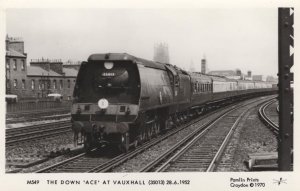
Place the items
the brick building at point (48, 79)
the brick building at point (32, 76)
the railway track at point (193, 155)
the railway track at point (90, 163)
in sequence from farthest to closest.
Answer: the brick building at point (48, 79), the brick building at point (32, 76), the railway track at point (193, 155), the railway track at point (90, 163)

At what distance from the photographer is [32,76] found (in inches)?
1396

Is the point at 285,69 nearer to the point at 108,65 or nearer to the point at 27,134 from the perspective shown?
the point at 108,65

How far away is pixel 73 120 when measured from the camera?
9.59 metres

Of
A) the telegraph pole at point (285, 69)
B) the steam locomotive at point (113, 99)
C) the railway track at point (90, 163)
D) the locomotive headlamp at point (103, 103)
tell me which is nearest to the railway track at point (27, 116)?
the steam locomotive at point (113, 99)

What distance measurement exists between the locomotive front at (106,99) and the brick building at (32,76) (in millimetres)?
20665

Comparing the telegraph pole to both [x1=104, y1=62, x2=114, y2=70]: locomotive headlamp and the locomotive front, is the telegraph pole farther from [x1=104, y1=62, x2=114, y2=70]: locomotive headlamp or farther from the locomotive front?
[x1=104, y1=62, x2=114, y2=70]: locomotive headlamp

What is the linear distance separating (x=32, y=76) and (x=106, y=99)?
27547 millimetres

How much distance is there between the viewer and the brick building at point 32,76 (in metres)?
30.9

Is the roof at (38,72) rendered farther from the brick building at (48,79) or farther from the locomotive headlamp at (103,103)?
the locomotive headlamp at (103,103)

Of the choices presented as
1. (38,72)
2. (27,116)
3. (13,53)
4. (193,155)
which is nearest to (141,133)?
(193,155)

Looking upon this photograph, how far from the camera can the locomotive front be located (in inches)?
368

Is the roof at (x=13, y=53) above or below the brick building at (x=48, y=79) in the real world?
above
